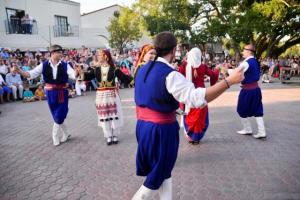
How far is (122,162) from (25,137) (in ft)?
10.1

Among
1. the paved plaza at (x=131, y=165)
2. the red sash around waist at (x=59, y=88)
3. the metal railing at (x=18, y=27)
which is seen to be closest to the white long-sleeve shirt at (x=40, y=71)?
the red sash around waist at (x=59, y=88)

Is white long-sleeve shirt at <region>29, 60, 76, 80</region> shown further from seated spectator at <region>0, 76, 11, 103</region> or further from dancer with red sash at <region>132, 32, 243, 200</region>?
seated spectator at <region>0, 76, 11, 103</region>

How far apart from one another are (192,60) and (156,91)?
127 inches

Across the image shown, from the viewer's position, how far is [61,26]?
26266mm

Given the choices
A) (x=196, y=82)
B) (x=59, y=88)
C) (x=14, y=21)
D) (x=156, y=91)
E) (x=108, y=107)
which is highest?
(x=14, y=21)

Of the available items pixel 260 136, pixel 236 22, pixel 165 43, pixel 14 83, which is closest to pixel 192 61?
pixel 260 136

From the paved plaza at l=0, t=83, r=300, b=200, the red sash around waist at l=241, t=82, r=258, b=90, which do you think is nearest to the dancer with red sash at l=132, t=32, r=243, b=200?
the paved plaza at l=0, t=83, r=300, b=200

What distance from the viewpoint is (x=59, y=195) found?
4098mm

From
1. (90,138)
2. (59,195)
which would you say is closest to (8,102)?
(90,138)

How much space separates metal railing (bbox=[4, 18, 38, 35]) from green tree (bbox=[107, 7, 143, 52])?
12210mm

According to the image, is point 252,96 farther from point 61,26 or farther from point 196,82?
point 61,26

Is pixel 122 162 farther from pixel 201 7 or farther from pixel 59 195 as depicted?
pixel 201 7

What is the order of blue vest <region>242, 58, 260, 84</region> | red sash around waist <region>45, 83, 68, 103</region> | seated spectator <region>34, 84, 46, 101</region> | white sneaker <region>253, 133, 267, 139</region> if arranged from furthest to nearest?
seated spectator <region>34, 84, 46, 101</region>, white sneaker <region>253, 133, 267, 139</region>, red sash around waist <region>45, 83, 68, 103</region>, blue vest <region>242, 58, 260, 84</region>

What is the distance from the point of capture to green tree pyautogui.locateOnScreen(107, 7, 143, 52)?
3528 cm
